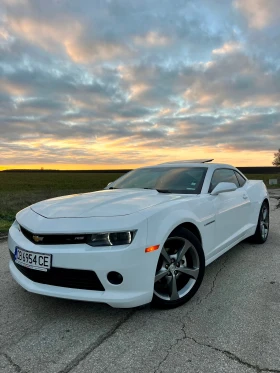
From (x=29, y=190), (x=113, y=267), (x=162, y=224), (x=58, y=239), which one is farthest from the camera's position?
(x=29, y=190)

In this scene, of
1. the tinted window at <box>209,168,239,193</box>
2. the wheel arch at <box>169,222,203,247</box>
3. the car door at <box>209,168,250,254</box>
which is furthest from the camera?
the tinted window at <box>209,168,239,193</box>

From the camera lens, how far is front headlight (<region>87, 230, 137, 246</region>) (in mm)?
2350

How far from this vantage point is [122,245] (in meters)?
2.33

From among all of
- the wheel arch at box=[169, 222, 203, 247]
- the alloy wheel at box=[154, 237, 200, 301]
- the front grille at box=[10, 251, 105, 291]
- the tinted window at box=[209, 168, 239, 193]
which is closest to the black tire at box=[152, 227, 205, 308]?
the alloy wheel at box=[154, 237, 200, 301]

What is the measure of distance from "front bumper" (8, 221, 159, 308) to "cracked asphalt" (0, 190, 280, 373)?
0.28m

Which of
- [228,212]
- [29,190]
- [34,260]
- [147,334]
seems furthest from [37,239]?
[29,190]

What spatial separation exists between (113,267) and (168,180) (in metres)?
1.90

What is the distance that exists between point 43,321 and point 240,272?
7.91ft

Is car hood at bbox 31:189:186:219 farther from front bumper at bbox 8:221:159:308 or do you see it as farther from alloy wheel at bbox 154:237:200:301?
alloy wheel at bbox 154:237:200:301

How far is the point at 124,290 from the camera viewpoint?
233 cm

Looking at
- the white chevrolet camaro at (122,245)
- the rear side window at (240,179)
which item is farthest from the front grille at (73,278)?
the rear side window at (240,179)

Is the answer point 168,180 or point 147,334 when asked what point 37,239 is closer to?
point 147,334

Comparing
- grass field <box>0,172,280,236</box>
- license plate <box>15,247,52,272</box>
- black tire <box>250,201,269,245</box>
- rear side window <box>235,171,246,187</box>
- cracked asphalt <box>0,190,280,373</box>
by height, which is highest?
rear side window <box>235,171,246,187</box>

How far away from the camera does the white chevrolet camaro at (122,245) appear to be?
2.32 metres
